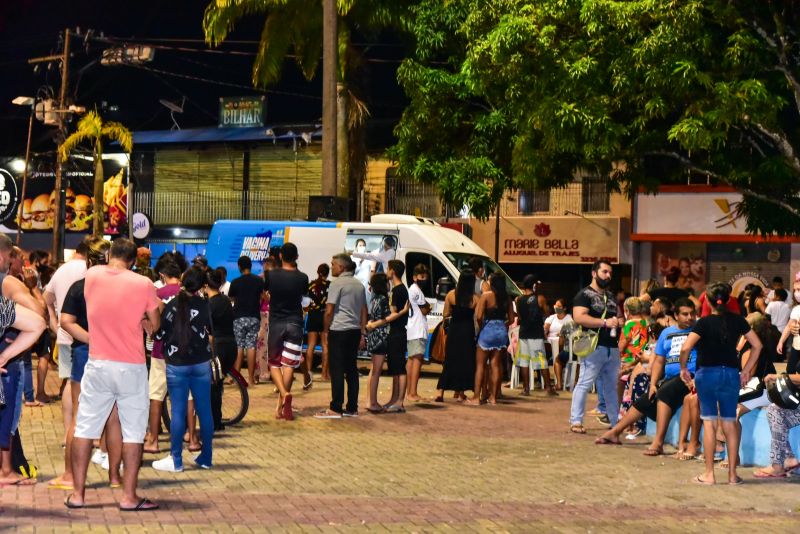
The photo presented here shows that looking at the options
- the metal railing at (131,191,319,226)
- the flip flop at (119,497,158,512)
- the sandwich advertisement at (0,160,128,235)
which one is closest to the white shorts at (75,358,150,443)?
the flip flop at (119,497,158,512)

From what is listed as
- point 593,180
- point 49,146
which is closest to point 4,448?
point 593,180

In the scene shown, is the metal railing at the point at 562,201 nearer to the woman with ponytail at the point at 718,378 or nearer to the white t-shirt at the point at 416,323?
the white t-shirt at the point at 416,323

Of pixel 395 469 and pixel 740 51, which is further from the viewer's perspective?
pixel 740 51

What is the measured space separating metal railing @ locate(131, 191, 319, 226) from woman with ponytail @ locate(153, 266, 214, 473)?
30.5 meters

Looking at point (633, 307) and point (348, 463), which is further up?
point (633, 307)

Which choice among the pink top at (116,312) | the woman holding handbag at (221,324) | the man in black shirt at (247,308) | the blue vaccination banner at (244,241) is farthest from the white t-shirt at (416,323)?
the pink top at (116,312)

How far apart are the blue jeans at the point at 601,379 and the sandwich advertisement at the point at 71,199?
3718 cm

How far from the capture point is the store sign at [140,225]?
36875 millimetres

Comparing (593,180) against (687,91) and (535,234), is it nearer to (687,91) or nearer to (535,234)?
(535,234)

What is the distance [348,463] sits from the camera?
11289mm

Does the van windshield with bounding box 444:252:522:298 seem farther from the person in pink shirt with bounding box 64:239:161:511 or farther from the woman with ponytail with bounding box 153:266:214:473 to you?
the person in pink shirt with bounding box 64:239:161:511

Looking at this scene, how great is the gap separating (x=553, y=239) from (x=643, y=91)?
1410cm

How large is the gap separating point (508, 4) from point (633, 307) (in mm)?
7703

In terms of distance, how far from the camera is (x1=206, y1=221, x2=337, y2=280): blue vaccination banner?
71.6 feet
